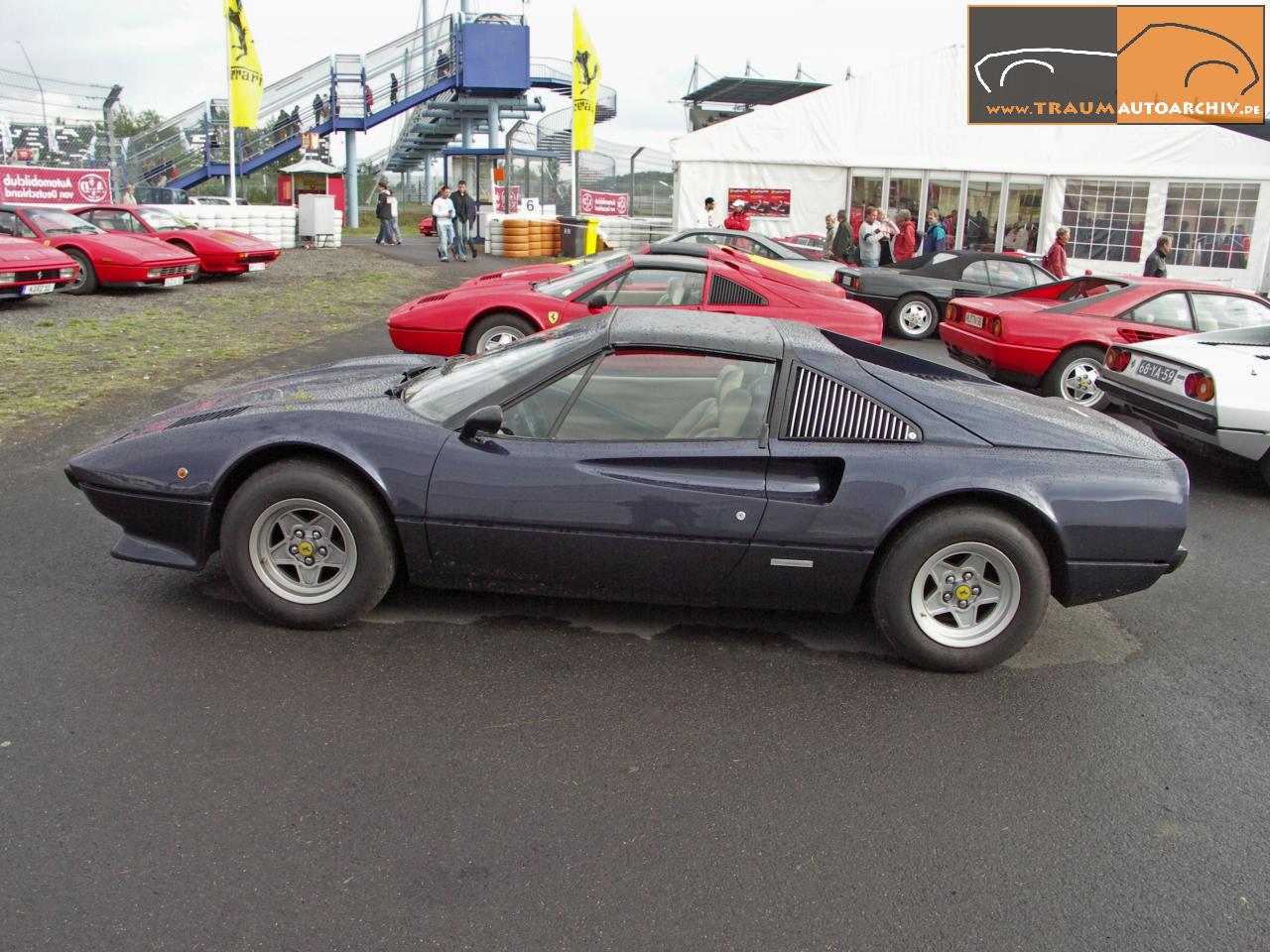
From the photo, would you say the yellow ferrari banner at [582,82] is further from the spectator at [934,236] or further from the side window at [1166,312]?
the side window at [1166,312]

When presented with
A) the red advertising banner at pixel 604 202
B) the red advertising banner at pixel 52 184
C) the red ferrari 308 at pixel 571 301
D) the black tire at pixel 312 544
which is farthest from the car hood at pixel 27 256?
the red advertising banner at pixel 604 202

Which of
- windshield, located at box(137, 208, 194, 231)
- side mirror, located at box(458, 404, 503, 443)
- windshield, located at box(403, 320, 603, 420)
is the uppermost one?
windshield, located at box(137, 208, 194, 231)

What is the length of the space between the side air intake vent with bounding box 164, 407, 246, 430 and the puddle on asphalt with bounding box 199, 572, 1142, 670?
28.0 inches

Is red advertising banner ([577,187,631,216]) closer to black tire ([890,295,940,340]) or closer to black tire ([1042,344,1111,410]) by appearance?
black tire ([890,295,940,340])

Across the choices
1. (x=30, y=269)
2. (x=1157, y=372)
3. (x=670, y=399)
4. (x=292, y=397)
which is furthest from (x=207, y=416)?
(x=30, y=269)

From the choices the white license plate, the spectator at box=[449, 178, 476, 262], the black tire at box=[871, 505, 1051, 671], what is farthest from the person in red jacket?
the black tire at box=[871, 505, 1051, 671]

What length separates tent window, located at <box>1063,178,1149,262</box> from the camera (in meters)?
22.0

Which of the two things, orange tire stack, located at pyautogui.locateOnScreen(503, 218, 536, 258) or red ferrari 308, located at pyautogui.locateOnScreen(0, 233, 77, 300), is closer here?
red ferrari 308, located at pyautogui.locateOnScreen(0, 233, 77, 300)

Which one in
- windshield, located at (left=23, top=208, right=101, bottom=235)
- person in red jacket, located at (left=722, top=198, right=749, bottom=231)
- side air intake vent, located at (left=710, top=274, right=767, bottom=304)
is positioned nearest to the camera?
side air intake vent, located at (left=710, top=274, right=767, bottom=304)

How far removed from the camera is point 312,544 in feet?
12.6

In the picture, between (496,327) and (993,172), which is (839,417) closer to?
(496,327)

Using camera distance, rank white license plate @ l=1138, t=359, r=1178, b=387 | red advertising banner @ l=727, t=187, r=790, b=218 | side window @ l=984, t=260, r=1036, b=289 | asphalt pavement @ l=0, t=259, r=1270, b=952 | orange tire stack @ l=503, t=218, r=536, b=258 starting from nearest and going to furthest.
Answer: asphalt pavement @ l=0, t=259, r=1270, b=952, white license plate @ l=1138, t=359, r=1178, b=387, side window @ l=984, t=260, r=1036, b=289, red advertising banner @ l=727, t=187, r=790, b=218, orange tire stack @ l=503, t=218, r=536, b=258

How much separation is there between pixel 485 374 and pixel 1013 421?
2094 mm

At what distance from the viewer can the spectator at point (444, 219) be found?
23016mm
